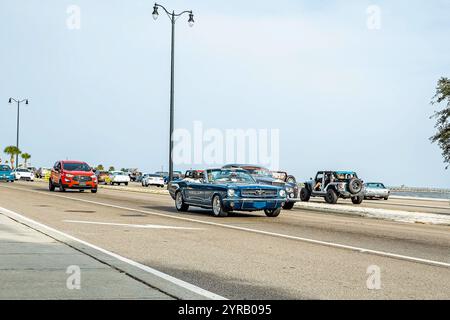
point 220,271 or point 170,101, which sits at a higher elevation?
point 170,101

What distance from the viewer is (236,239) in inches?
534

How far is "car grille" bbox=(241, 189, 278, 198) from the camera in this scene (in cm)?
1989

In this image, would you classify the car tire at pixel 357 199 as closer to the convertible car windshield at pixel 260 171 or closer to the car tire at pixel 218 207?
the convertible car windshield at pixel 260 171

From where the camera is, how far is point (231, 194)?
1983cm

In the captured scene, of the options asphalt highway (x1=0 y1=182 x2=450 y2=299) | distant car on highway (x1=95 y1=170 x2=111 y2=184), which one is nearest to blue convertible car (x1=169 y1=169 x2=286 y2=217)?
asphalt highway (x1=0 y1=182 x2=450 y2=299)

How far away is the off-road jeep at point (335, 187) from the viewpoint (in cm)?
3259

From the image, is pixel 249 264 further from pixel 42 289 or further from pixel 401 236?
pixel 401 236

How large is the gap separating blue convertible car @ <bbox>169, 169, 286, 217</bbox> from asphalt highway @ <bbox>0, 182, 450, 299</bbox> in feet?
1.53

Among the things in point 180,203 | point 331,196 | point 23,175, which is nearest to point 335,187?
point 331,196

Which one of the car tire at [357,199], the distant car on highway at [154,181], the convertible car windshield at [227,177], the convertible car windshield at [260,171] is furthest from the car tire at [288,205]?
the distant car on highway at [154,181]

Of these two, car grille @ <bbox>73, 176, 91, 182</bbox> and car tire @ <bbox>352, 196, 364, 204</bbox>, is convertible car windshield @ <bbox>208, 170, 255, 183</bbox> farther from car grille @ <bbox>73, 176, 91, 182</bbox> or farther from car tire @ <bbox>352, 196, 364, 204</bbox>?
car grille @ <bbox>73, 176, 91, 182</bbox>

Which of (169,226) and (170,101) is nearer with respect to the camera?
(169,226)
